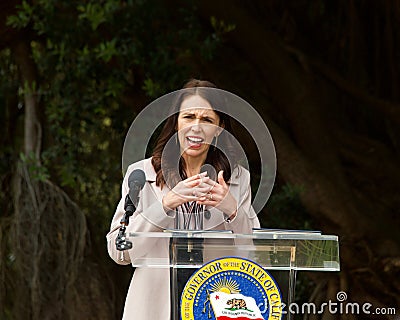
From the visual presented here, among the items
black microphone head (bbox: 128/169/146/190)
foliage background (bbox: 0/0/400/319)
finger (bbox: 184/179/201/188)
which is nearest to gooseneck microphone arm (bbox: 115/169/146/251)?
black microphone head (bbox: 128/169/146/190)

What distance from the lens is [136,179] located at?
1.85m

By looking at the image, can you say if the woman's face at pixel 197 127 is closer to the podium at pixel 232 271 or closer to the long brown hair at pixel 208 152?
the long brown hair at pixel 208 152

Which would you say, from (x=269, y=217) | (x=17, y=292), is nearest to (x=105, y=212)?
(x=17, y=292)

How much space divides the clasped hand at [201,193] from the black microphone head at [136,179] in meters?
0.06

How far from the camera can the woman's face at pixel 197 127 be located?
6.20ft

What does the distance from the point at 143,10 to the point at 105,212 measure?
1.36m

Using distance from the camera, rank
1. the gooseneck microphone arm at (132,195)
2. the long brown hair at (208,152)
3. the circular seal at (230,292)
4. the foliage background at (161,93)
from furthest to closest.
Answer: the foliage background at (161,93), the long brown hair at (208,152), the gooseneck microphone arm at (132,195), the circular seal at (230,292)

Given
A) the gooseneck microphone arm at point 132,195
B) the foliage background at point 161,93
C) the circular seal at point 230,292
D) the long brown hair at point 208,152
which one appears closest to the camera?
the circular seal at point 230,292

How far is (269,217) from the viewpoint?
14.6 feet

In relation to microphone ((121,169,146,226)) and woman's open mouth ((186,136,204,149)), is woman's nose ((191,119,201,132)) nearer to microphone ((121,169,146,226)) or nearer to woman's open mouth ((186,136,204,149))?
woman's open mouth ((186,136,204,149))

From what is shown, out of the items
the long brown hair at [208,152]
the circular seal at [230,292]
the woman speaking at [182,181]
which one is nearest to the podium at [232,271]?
the circular seal at [230,292]

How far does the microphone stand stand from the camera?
5.80ft

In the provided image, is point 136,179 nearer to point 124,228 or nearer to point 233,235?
point 124,228

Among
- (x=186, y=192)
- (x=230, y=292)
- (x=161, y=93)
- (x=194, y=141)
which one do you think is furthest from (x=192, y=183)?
(x=161, y=93)
